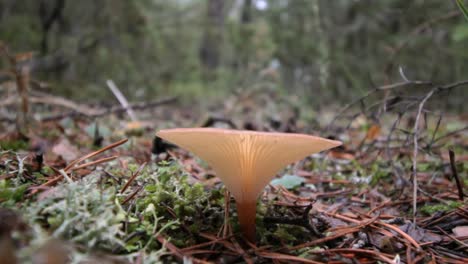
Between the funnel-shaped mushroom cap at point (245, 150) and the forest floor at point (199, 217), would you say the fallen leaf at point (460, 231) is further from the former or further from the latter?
the funnel-shaped mushroom cap at point (245, 150)

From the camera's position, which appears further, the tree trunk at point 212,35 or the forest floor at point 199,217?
the tree trunk at point 212,35

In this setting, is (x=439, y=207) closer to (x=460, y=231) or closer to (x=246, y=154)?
(x=460, y=231)

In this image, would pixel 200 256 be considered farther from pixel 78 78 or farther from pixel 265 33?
pixel 265 33

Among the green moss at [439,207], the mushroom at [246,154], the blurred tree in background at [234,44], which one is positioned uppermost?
the blurred tree in background at [234,44]

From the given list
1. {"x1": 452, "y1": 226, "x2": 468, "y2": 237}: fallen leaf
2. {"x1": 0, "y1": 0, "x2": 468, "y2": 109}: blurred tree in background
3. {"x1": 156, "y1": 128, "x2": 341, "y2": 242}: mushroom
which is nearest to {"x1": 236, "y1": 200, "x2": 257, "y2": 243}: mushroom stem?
{"x1": 156, "y1": 128, "x2": 341, "y2": 242}: mushroom

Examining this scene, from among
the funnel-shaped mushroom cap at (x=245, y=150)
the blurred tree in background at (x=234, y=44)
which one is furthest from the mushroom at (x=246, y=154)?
the blurred tree in background at (x=234, y=44)

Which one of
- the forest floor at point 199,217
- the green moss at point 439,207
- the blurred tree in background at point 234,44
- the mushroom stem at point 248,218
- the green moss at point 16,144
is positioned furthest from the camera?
the blurred tree in background at point 234,44

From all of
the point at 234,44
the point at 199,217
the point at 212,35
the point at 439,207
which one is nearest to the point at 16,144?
the point at 199,217
